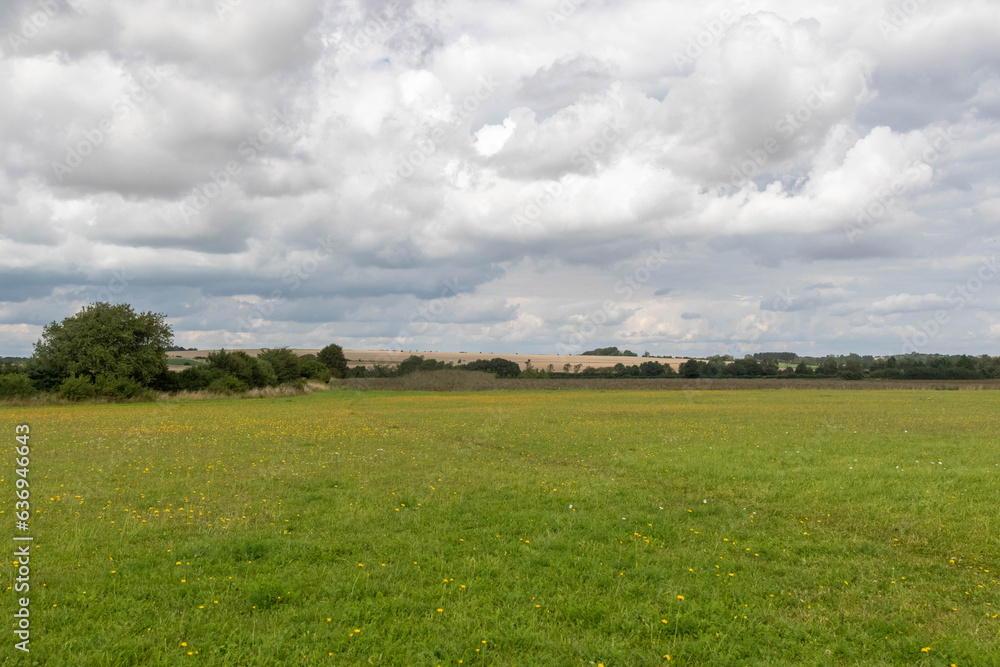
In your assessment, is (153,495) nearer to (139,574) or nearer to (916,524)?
(139,574)

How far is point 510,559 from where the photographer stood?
9.92 meters

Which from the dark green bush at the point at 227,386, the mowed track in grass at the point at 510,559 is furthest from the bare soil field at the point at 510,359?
the mowed track in grass at the point at 510,559

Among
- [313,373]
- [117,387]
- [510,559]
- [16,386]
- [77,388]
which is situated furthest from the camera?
[313,373]

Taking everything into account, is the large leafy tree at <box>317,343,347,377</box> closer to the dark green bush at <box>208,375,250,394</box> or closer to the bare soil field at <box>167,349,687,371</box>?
the bare soil field at <box>167,349,687,371</box>

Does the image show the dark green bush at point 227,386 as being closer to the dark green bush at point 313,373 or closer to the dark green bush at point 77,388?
the dark green bush at point 77,388

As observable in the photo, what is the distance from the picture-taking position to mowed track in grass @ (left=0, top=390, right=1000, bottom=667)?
7031 millimetres

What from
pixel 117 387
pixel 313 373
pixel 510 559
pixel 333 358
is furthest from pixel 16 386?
pixel 333 358

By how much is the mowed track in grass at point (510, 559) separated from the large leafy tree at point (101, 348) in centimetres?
4310

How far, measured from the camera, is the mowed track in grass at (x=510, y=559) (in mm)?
7031

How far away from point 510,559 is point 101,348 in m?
62.2

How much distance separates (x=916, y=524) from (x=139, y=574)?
14629mm

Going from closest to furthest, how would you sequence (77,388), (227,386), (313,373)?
(77,388) < (227,386) < (313,373)

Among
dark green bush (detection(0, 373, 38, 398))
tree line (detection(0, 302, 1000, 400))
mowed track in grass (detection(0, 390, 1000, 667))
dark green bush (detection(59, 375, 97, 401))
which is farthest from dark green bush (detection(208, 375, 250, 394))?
mowed track in grass (detection(0, 390, 1000, 667))

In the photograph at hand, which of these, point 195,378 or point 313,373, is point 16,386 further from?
point 313,373
